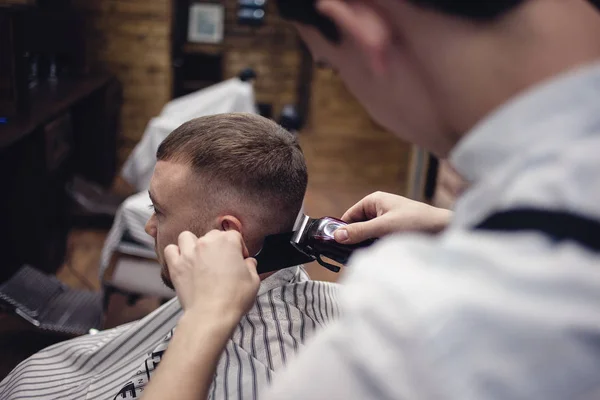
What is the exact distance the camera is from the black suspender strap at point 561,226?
1.56 ft

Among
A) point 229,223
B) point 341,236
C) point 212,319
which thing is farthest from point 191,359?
point 229,223

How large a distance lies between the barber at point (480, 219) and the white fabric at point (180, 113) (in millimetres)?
2865

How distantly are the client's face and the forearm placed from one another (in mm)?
637

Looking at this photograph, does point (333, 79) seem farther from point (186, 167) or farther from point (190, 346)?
point (190, 346)

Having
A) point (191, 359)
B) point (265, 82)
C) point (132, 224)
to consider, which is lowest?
point (265, 82)

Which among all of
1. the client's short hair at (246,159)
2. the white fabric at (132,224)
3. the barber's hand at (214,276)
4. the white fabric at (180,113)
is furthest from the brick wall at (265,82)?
the barber's hand at (214,276)

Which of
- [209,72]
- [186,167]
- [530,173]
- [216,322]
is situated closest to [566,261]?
[530,173]

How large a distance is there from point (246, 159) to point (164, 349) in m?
0.46

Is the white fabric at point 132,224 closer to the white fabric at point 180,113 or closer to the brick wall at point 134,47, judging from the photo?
the white fabric at point 180,113

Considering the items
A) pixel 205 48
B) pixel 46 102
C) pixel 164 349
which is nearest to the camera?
pixel 164 349

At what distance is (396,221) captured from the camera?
3.76 ft

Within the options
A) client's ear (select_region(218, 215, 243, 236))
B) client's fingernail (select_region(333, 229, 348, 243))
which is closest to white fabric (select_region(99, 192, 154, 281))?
client's ear (select_region(218, 215, 243, 236))

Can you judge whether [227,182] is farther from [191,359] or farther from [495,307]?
[495,307]

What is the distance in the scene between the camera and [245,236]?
4.43ft
